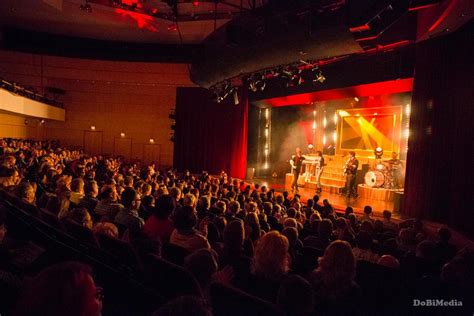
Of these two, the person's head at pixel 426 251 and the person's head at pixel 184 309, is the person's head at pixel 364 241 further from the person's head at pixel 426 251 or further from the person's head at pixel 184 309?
the person's head at pixel 184 309

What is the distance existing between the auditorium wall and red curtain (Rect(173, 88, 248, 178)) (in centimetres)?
115

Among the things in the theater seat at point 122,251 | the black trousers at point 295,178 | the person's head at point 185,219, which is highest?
the person's head at point 185,219

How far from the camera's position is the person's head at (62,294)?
0.96 meters

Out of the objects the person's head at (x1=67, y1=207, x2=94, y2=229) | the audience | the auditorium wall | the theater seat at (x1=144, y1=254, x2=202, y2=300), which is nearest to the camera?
the audience

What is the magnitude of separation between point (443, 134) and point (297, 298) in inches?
273

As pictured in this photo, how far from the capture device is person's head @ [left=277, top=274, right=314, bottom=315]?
1.59m

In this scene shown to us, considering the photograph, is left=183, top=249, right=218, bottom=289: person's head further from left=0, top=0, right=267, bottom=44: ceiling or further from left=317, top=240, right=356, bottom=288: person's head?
left=0, top=0, right=267, bottom=44: ceiling

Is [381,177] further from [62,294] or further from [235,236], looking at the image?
[62,294]

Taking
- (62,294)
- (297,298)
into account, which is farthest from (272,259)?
(62,294)

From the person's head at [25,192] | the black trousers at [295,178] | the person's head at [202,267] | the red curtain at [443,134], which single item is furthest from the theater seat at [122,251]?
the black trousers at [295,178]

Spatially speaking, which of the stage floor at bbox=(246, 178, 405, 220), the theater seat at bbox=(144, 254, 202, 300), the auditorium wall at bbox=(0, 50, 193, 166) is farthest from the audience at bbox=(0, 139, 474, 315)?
the auditorium wall at bbox=(0, 50, 193, 166)

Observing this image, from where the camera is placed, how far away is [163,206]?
3346mm

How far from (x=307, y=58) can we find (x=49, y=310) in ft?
21.0

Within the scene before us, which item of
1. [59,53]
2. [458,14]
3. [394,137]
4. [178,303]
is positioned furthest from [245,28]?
[59,53]
